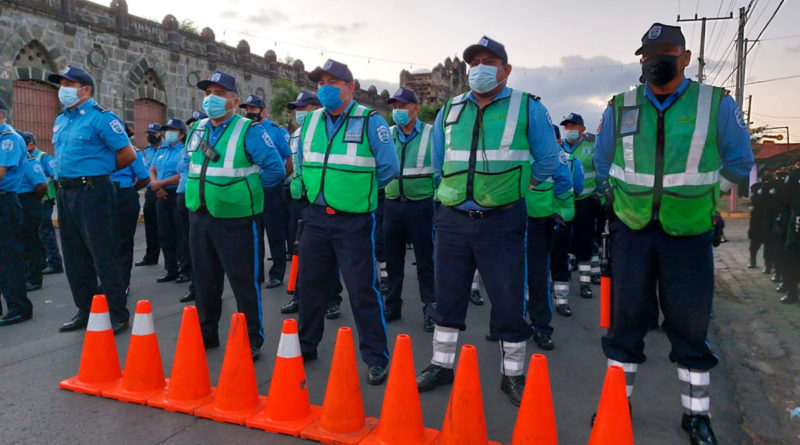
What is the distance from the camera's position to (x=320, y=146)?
4.16m

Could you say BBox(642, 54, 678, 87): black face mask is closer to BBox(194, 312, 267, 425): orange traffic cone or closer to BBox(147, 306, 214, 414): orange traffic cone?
BBox(194, 312, 267, 425): orange traffic cone

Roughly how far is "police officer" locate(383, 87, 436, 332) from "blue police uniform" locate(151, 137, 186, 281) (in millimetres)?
3533

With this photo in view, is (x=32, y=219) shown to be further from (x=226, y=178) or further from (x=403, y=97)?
(x=403, y=97)

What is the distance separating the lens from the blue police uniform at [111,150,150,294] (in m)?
6.82

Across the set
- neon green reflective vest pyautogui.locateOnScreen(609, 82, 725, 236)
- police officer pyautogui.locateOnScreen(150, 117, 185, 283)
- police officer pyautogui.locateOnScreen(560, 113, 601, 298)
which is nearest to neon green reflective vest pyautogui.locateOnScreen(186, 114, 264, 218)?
neon green reflective vest pyautogui.locateOnScreen(609, 82, 725, 236)

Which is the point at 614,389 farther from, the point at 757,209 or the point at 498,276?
the point at 757,209

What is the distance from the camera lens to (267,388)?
396 cm

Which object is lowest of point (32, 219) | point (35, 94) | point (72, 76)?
point (32, 219)

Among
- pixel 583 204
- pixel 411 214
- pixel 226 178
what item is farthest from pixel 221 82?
pixel 583 204

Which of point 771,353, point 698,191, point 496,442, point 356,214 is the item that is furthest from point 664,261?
point 771,353

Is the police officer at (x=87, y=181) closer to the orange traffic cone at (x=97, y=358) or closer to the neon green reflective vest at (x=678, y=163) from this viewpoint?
the orange traffic cone at (x=97, y=358)

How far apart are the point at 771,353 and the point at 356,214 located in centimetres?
399

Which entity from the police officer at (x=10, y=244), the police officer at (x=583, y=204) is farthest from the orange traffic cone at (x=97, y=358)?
the police officer at (x=583, y=204)

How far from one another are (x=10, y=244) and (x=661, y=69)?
5.98m
